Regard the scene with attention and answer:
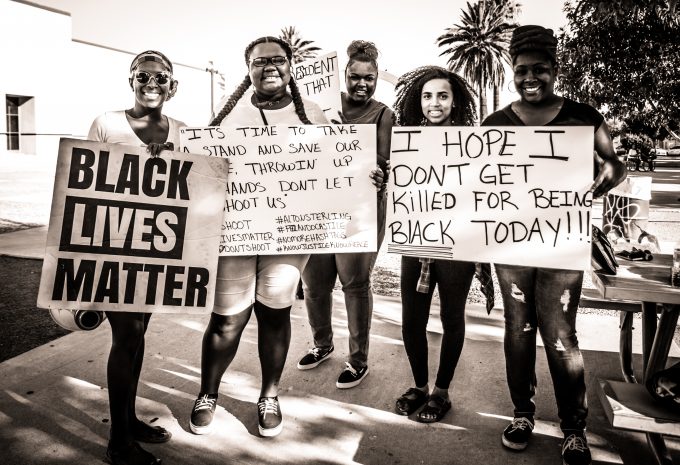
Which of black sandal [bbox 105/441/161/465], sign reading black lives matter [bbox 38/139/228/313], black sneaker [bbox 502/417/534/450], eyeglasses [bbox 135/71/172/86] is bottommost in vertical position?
black sandal [bbox 105/441/161/465]

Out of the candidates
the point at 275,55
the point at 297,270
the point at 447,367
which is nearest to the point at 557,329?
the point at 447,367

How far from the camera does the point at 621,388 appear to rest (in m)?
2.48

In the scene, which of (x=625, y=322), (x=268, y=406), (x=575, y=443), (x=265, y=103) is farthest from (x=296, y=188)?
(x=625, y=322)

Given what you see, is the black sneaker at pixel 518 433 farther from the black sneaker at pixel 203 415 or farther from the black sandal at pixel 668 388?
the black sneaker at pixel 203 415

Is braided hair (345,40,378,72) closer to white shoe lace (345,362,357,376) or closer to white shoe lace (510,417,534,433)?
white shoe lace (345,362,357,376)

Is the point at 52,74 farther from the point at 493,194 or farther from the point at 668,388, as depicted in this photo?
the point at 668,388

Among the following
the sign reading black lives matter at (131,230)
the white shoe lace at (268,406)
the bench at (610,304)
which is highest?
the sign reading black lives matter at (131,230)

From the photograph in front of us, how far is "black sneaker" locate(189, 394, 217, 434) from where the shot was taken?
2.77m

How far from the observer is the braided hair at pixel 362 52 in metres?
3.33

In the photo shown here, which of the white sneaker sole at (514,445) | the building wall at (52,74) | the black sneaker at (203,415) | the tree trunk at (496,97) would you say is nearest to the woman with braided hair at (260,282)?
the black sneaker at (203,415)

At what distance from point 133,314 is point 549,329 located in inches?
75.8

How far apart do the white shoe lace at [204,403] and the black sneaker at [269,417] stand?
0.24 m

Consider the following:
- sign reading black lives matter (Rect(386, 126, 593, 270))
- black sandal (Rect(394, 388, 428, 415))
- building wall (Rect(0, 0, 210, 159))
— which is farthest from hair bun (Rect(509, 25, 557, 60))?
building wall (Rect(0, 0, 210, 159))

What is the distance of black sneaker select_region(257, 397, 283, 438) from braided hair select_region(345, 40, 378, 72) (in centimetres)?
203
